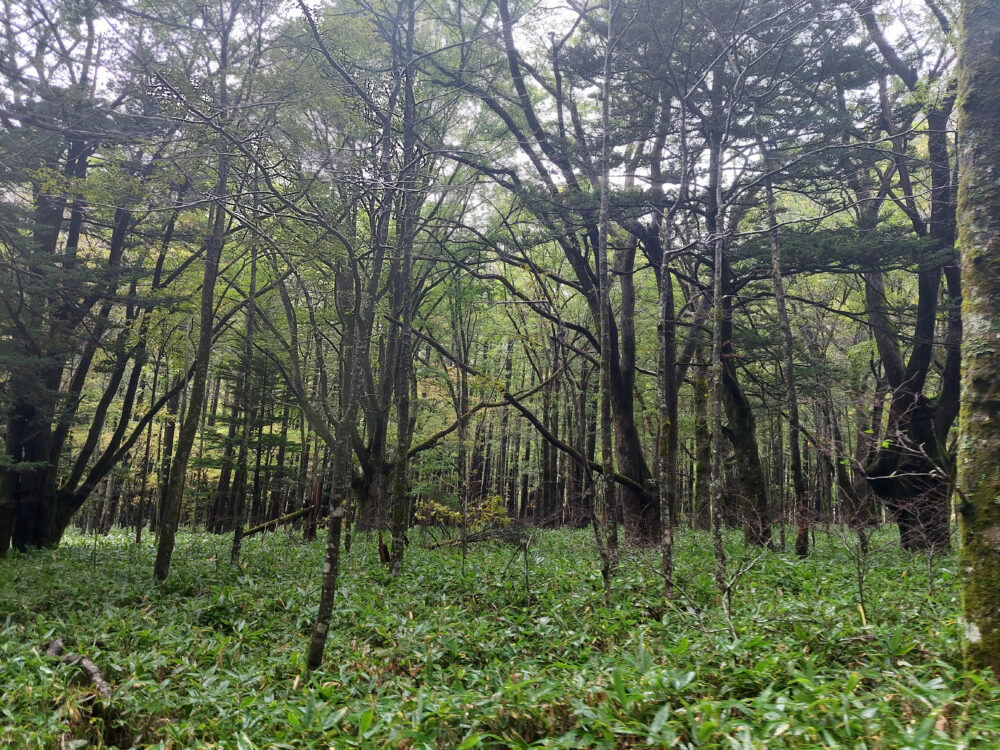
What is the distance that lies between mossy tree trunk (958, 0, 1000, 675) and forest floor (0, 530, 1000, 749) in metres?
0.48

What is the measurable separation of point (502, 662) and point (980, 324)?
421 centimetres

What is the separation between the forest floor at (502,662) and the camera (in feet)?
9.84

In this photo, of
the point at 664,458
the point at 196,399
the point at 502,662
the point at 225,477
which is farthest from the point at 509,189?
the point at 225,477

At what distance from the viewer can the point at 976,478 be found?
3.17 m

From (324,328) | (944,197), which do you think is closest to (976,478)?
(944,197)

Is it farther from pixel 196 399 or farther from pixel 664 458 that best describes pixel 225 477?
pixel 664 458

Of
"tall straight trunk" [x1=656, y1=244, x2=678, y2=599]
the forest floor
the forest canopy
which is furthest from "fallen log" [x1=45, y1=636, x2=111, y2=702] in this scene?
"tall straight trunk" [x1=656, y1=244, x2=678, y2=599]

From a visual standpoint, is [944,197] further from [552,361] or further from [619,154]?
[552,361]

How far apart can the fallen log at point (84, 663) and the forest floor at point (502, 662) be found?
7 centimetres

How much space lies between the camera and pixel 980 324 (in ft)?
10.8

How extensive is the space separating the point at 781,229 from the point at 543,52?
581 cm

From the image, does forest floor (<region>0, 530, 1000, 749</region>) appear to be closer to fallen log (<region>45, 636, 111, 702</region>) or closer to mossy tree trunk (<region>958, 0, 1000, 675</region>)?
fallen log (<region>45, 636, 111, 702</region>)

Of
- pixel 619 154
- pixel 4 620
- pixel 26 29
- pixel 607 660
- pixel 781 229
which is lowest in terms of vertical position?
pixel 4 620

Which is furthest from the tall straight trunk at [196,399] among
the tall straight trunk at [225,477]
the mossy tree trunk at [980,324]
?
the mossy tree trunk at [980,324]
